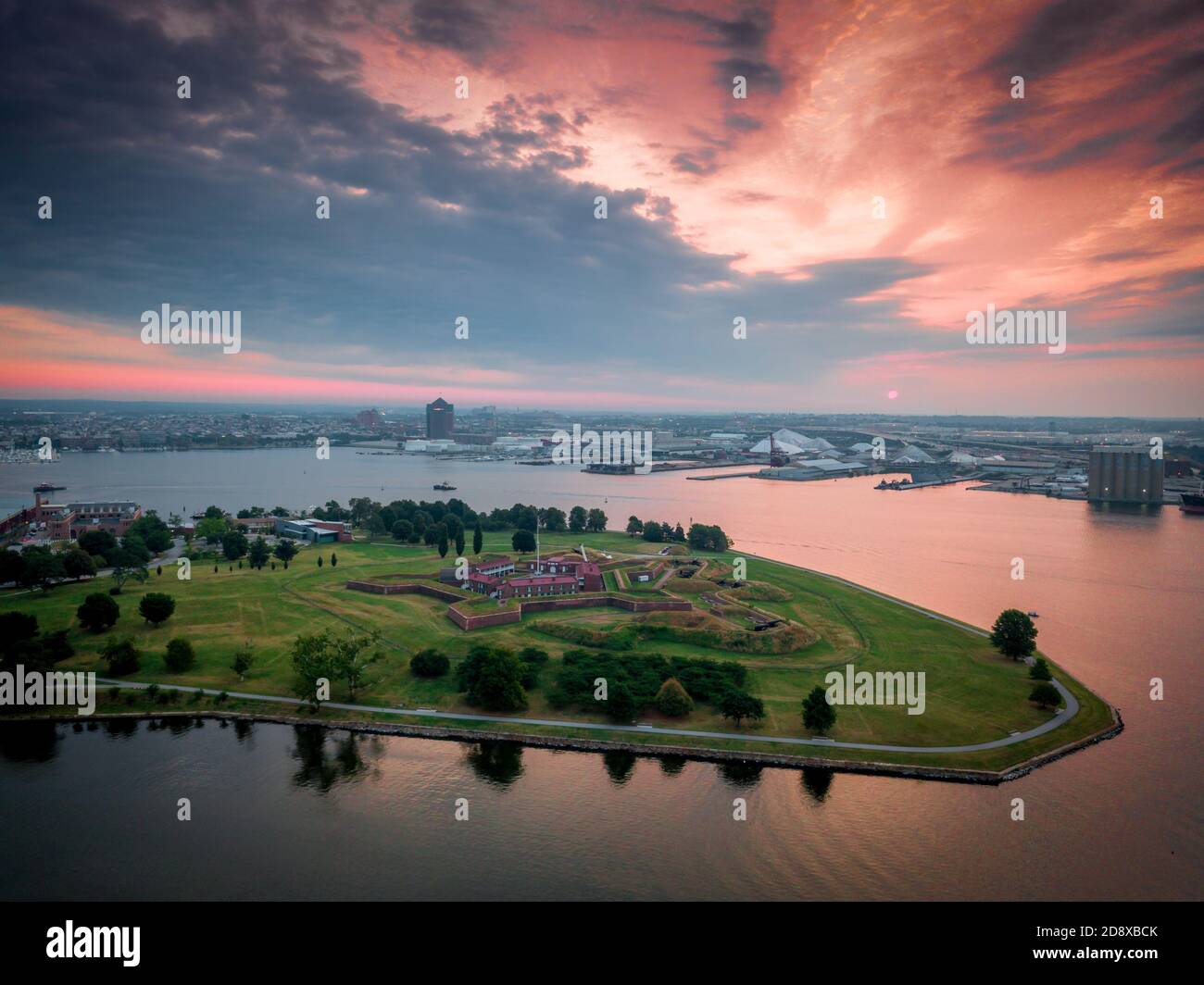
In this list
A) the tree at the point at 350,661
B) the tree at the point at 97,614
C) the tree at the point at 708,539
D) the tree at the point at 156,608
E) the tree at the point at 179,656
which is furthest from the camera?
the tree at the point at 708,539

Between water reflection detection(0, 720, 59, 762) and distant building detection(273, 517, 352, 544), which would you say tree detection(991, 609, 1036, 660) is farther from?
distant building detection(273, 517, 352, 544)

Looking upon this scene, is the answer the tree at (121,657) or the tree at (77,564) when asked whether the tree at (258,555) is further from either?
the tree at (121,657)

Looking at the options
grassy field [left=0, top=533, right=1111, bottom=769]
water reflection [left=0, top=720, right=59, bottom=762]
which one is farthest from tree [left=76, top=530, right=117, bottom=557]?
water reflection [left=0, top=720, right=59, bottom=762]

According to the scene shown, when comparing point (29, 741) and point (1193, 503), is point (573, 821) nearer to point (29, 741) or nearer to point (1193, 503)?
point (29, 741)

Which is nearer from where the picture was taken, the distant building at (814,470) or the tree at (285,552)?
the tree at (285,552)

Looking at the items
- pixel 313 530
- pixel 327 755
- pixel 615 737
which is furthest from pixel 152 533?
pixel 615 737

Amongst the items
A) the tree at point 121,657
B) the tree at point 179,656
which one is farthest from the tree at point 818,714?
the tree at point 121,657
